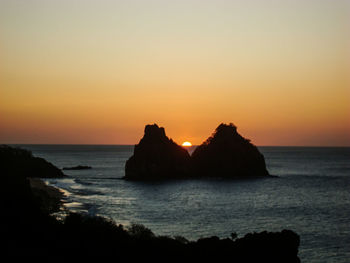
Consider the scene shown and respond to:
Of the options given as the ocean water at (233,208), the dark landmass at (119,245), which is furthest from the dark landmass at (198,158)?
the dark landmass at (119,245)

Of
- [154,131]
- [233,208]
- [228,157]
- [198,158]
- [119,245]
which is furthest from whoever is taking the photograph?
[198,158]

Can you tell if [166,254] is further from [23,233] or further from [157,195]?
[157,195]

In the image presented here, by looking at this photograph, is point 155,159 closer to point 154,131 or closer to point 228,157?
point 154,131

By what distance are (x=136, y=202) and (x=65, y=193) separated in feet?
51.7

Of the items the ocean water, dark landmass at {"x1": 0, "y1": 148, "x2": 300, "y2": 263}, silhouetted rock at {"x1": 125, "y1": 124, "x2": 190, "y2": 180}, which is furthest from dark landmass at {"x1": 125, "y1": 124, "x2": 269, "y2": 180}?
dark landmass at {"x1": 0, "y1": 148, "x2": 300, "y2": 263}

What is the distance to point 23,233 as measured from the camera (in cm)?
3400

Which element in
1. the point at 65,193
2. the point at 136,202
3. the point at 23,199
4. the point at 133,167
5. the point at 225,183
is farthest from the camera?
the point at 133,167

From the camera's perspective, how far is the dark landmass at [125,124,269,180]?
438 ft

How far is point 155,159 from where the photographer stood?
134 metres

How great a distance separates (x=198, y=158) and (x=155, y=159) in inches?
661

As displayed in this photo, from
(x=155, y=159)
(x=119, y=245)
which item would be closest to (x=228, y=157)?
(x=155, y=159)

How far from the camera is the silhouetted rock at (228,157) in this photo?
139000 mm

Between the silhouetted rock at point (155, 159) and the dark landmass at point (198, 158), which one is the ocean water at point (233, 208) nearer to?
the silhouetted rock at point (155, 159)

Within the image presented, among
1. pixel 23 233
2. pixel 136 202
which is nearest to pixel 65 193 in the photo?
pixel 136 202
